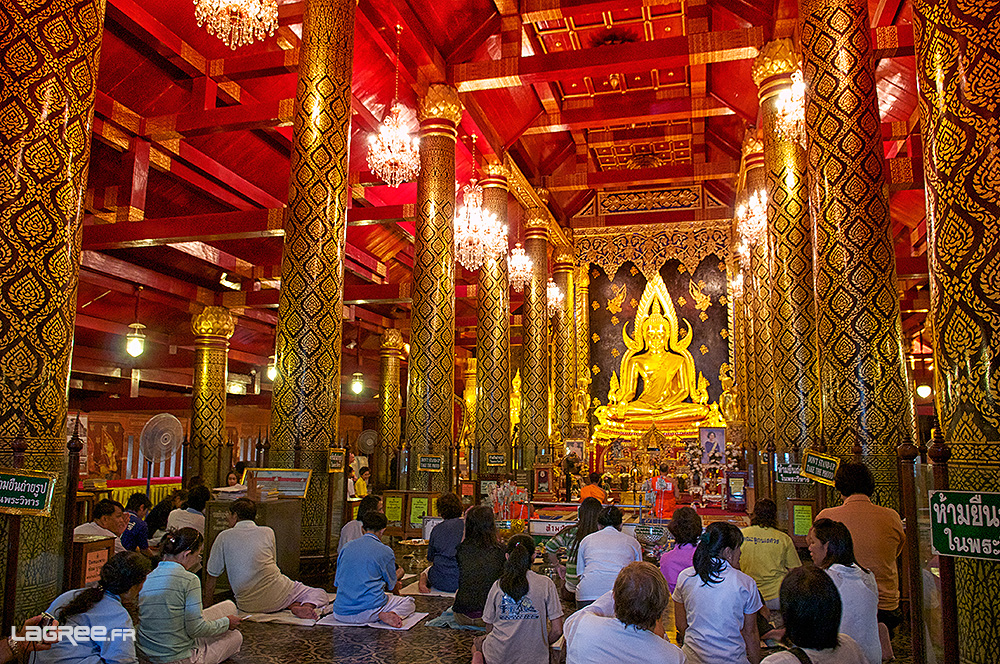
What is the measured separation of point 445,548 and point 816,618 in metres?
4.00

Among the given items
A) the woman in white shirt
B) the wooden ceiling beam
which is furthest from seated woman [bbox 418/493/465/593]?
the wooden ceiling beam

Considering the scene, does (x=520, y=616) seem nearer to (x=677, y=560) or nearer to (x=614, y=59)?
(x=677, y=560)

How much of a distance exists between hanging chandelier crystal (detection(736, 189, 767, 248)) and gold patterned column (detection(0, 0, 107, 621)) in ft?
29.7

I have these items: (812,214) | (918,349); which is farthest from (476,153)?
(918,349)

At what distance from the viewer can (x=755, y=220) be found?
1127cm

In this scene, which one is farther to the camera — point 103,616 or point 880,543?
point 880,543

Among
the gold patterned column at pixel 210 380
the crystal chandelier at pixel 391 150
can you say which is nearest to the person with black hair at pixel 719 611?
the crystal chandelier at pixel 391 150

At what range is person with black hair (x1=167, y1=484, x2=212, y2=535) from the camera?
6391 millimetres

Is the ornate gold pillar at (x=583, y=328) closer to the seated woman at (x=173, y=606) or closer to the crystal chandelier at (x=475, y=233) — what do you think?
the crystal chandelier at (x=475, y=233)

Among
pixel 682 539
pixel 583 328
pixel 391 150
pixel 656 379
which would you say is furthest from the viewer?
pixel 583 328

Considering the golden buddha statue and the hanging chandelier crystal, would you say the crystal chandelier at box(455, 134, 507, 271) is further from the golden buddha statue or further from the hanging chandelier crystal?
the golden buddha statue

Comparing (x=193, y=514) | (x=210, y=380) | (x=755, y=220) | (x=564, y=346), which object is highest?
(x=755, y=220)

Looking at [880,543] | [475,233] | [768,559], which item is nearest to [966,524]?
[880,543]

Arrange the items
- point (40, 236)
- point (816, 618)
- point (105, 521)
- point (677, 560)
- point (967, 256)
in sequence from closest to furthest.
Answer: point (816, 618), point (967, 256), point (40, 236), point (677, 560), point (105, 521)
